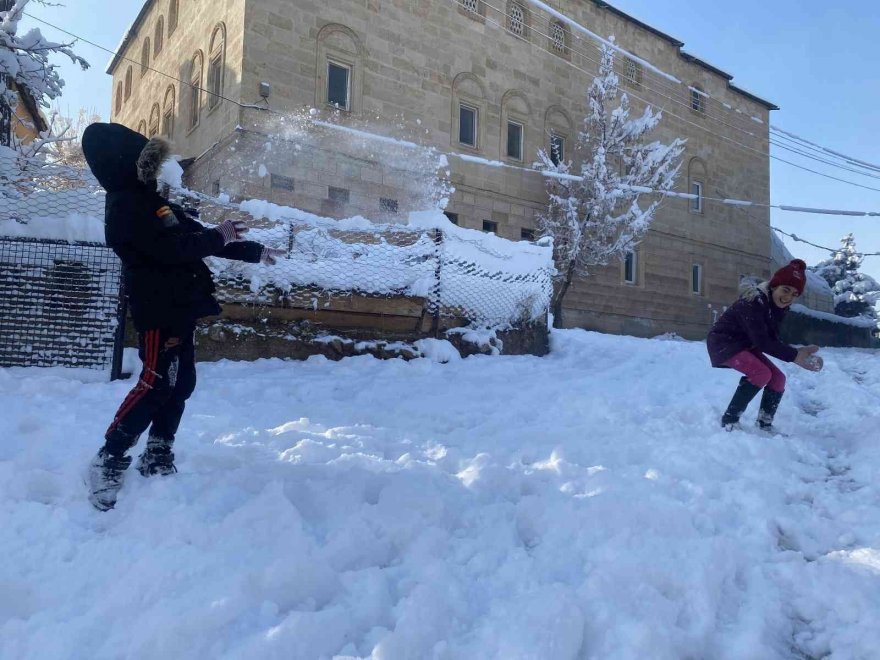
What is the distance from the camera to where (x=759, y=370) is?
4.35 meters

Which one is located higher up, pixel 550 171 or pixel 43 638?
pixel 550 171

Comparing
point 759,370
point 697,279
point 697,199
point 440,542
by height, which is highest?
point 697,199

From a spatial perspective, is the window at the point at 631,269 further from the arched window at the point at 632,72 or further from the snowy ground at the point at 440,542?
the snowy ground at the point at 440,542

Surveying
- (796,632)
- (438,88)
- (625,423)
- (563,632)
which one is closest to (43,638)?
(563,632)

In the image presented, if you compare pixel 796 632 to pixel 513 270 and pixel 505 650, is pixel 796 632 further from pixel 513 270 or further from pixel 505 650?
pixel 513 270

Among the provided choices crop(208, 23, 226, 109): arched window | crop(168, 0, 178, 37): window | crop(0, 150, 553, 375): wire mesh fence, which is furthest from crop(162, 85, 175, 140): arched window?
crop(0, 150, 553, 375): wire mesh fence

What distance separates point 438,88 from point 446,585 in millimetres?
14513

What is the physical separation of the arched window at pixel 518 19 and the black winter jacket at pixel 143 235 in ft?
52.6

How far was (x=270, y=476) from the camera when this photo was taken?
3.04 metres

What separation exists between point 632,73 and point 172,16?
13382 millimetres

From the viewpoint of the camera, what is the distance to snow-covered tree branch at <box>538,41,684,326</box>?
16.7m

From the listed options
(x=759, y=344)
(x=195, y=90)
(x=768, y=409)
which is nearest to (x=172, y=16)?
(x=195, y=90)

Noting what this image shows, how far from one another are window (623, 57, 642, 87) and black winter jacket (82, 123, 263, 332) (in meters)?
19.2

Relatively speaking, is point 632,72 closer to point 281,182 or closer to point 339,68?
point 339,68
